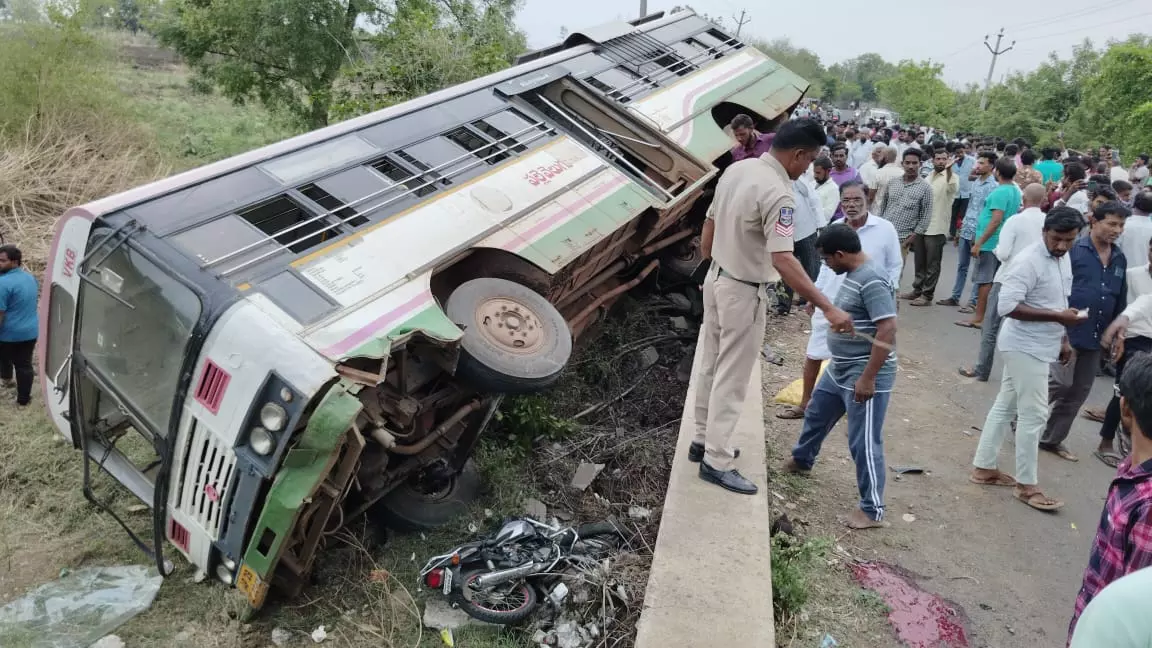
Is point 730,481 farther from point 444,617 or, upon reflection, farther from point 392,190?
point 392,190

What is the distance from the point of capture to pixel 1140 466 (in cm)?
207

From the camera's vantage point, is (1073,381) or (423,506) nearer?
(423,506)

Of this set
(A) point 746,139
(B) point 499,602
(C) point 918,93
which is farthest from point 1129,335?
(C) point 918,93

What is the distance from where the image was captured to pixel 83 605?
3.83 meters

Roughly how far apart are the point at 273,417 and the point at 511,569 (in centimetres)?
134

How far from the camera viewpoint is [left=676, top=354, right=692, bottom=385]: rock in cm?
654

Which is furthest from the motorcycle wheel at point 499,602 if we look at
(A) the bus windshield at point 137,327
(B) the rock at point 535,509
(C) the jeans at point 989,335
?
(C) the jeans at point 989,335

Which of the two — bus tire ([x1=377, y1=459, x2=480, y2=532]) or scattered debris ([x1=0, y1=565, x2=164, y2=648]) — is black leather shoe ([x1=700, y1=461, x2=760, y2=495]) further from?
scattered debris ([x1=0, y1=565, x2=164, y2=648])

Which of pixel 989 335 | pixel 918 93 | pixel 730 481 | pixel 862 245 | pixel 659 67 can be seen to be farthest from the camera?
pixel 918 93

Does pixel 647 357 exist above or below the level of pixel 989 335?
below

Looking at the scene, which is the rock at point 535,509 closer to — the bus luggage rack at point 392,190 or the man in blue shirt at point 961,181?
the bus luggage rack at point 392,190

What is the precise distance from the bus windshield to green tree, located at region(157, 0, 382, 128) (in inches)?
409

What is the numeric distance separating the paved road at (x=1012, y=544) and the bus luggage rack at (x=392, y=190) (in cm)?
346

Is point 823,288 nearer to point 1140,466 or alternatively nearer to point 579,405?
point 579,405
